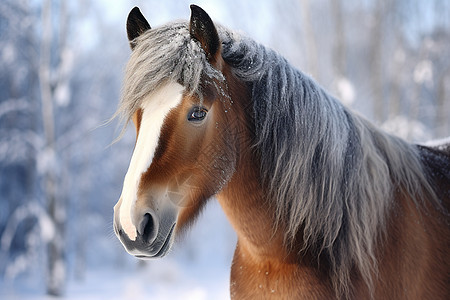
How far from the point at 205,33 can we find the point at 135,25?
49 centimetres

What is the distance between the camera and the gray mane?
5.57 feet

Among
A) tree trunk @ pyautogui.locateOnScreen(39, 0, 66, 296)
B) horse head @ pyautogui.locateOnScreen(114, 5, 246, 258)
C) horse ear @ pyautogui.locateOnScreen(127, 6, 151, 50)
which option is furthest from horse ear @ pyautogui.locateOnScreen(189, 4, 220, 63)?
tree trunk @ pyautogui.locateOnScreen(39, 0, 66, 296)

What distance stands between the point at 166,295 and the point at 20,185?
736cm

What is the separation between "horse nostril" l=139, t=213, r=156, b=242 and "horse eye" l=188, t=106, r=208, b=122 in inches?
17.1

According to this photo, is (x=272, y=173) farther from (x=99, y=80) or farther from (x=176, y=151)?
(x=99, y=80)

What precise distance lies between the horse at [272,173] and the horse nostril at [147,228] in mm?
41

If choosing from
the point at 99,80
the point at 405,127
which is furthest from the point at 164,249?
the point at 99,80

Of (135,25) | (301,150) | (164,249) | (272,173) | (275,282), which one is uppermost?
(135,25)

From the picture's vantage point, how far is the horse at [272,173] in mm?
1624

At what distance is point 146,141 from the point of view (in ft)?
5.12

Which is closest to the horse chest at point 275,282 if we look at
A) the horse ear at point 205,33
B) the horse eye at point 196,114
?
the horse eye at point 196,114

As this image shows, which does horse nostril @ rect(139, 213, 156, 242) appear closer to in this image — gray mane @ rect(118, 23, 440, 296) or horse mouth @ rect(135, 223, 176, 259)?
horse mouth @ rect(135, 223, 176, 259)

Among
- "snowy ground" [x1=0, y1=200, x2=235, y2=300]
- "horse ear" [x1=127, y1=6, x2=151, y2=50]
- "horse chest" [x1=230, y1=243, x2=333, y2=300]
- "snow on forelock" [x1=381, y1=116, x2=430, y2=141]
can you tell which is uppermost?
"snow on forelock" [x1=381, y1=116, x2=430, y2=141]

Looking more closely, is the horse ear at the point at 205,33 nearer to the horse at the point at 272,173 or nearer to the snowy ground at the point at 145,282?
the horse at the point at 272,173
